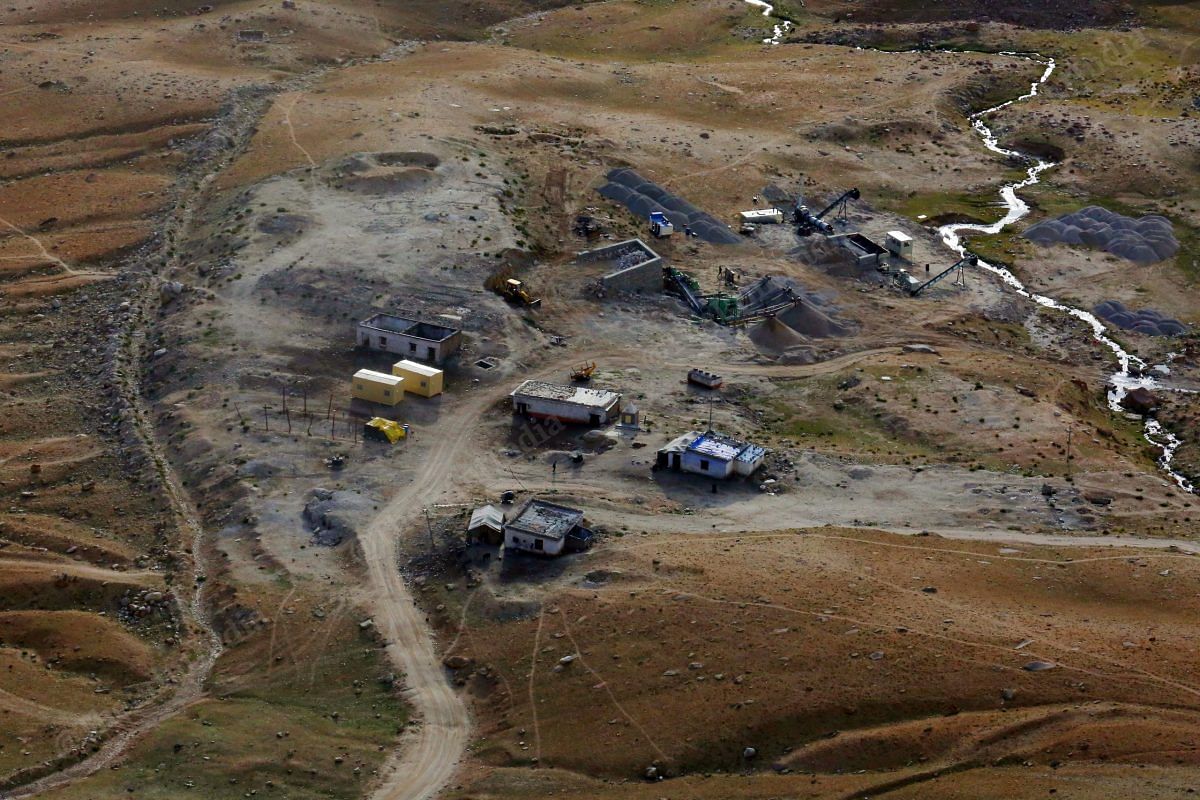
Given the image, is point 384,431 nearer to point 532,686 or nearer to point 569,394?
point 569,394

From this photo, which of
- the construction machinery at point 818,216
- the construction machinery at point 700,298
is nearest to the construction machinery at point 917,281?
the construction machinery at point 818,216

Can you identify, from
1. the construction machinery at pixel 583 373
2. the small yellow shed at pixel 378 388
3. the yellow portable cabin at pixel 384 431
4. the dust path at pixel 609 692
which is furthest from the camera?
the construction machinery at pixel 583 373

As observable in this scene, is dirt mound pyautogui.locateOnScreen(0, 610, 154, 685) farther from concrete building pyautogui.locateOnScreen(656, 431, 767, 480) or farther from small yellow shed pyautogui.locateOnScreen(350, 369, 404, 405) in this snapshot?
concrete building pyautogui.locateOnScreen(656, 431, 767, 480)

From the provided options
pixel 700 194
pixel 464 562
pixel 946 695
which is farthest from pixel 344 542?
pixel 700 194

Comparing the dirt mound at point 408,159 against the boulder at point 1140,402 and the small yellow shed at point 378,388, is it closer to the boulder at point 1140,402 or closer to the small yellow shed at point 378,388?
the small yellow shed at point 378,388

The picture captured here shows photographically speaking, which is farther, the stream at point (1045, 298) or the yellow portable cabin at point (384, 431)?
the stream at point (1045, 298)

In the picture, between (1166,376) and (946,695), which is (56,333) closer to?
(946,695)

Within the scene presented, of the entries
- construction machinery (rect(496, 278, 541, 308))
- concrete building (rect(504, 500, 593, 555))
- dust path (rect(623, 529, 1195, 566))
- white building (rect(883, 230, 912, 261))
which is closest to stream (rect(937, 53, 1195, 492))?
white building (rect(883, 230, 912, 261))
